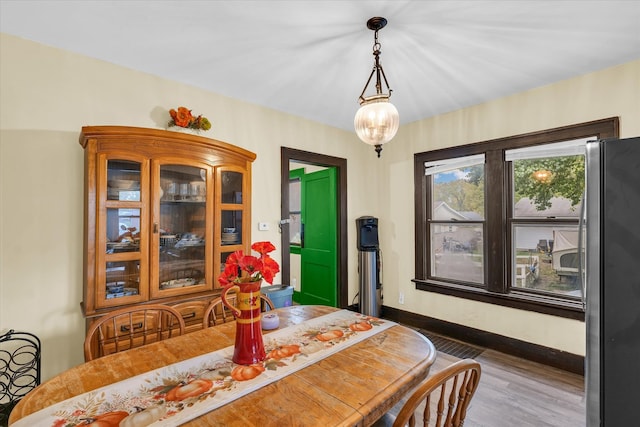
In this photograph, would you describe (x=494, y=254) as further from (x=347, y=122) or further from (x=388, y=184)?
(x=347, y=122)

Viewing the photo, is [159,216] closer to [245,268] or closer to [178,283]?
[178,283]

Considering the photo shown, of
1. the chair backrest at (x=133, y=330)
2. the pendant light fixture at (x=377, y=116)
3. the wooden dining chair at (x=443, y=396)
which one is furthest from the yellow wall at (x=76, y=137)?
the wooden dining chair at (x=443, y=396)

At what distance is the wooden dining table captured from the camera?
999mm

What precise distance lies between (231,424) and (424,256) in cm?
319

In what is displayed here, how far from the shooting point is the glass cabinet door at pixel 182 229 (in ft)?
7.58

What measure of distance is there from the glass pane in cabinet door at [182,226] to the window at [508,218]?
253 centimetres

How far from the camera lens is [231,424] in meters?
0.96

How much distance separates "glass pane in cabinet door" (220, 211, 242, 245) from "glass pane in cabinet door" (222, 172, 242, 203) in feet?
0.37

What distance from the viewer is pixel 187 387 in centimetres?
115

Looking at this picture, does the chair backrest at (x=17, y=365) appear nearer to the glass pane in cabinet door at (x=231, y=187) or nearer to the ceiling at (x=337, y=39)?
the glass pane in cabinet door at (x=231, y=187)

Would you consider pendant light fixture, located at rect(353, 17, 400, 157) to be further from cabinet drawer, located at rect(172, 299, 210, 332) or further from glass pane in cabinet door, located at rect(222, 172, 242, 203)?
cabinet drawer, located at rect(172, 299, 210, 332)

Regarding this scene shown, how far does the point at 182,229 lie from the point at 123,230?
40 cm

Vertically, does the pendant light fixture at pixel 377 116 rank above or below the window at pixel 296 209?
above

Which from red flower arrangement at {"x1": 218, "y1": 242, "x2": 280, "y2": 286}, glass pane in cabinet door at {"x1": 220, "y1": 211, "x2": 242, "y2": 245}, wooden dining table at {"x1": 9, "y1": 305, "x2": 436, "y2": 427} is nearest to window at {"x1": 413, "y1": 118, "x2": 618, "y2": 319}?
wooden dining table at {"x1": 9, "y1": 305, "x2": 436, "y2": 427}
